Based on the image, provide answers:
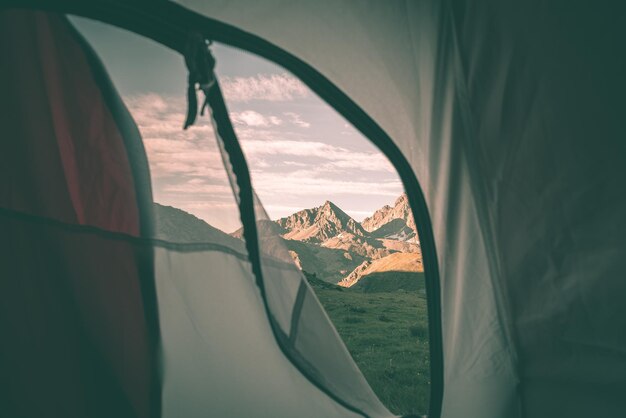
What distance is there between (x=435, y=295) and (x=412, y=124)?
0.72 metres

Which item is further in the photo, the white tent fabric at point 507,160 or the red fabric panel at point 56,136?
the red fabric panel at point 56,136

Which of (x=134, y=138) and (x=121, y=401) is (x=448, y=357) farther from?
(x=134, y=138)

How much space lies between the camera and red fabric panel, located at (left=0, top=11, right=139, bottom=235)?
1412 millimetres

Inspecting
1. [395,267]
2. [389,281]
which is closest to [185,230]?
[389,281]

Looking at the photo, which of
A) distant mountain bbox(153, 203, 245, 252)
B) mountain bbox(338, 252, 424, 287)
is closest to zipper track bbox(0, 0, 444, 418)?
distant mountain bbox(153, 203, 245, 252)

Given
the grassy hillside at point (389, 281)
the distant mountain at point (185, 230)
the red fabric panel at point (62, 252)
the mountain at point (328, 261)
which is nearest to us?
the red fabric panel at point (62, 252)

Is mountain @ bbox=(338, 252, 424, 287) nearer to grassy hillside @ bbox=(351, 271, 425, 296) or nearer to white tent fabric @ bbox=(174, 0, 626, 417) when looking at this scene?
grassy hillside @ bbox=(351, 271, 425, 296)

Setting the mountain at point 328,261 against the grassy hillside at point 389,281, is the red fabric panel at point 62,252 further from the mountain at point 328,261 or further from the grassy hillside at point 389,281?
the mountain at point 328,261

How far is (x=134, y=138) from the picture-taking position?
1660 mm

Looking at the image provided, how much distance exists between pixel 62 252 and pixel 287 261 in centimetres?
85

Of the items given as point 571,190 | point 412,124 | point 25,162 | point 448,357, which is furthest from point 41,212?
point 571,190

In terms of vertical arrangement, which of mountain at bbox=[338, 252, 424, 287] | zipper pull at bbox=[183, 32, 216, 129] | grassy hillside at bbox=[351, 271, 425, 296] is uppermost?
zipper pull at bbox=[183, 32, 216, 129]

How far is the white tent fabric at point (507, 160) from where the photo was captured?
129 cm

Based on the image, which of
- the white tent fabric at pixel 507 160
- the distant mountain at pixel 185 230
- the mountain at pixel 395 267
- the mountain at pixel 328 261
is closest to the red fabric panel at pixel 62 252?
the distant mountain at pixel 185 230
